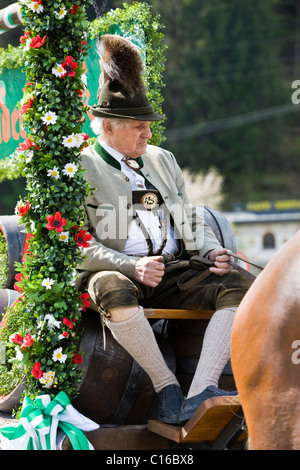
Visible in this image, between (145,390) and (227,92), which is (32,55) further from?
(227,92)

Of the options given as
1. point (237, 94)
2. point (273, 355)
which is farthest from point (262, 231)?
point (273, 355)

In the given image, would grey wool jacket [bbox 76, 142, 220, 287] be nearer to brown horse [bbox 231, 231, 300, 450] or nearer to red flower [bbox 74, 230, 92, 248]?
red flower [bbox 74, 230, 92, 248]

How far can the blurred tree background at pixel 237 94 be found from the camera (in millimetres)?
40625

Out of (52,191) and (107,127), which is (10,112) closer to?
(107,127)

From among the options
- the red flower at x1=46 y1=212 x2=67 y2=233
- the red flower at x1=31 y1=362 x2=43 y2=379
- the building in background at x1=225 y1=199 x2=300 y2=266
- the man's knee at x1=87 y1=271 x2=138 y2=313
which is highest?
the red flower at x1=46 y1=212 x2=67 y2=233

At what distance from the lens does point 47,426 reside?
3227 millimetres

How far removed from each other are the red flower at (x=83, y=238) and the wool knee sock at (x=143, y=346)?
1.27 feet

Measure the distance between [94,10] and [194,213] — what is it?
4.94 feet

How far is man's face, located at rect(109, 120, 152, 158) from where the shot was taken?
3.71 metres

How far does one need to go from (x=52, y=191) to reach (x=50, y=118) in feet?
1.09

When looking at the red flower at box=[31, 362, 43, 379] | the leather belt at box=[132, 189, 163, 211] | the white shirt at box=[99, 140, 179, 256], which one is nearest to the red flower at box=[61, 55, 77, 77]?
the white shirt at box=[99, 140, 179, 256]

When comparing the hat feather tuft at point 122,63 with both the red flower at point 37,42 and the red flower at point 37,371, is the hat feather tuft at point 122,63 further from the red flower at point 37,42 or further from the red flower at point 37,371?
the red flower at point 37,371

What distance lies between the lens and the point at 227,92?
136 ft
